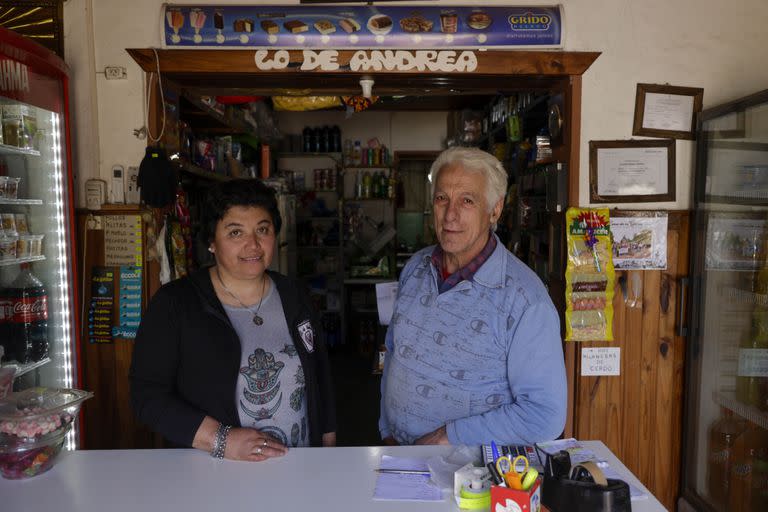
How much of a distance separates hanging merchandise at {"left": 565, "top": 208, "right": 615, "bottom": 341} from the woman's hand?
5.94 ft

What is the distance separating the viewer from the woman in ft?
5.90

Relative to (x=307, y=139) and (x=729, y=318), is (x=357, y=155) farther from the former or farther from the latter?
(x=729, y=318)

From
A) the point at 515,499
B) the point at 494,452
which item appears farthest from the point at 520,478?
the point at 494,452

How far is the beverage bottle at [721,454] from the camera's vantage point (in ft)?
9.23

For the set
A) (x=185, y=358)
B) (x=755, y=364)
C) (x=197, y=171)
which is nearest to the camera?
(x=185, y=358)

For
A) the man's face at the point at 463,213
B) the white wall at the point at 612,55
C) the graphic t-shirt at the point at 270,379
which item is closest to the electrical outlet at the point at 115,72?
the white wall at the point at 612,55

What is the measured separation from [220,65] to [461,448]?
215 cm

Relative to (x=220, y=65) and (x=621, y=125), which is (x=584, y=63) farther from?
(x=220, y=65)

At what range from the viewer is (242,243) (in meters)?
1.94

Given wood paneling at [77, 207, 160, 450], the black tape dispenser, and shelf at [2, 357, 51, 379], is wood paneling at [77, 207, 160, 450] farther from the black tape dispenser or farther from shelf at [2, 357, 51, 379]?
the black tape dispenser

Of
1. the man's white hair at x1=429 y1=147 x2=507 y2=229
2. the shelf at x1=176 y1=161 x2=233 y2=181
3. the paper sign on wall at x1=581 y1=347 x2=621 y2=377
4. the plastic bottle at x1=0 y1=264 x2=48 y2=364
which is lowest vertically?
the paper sign on wall at x1=581 y1=347 x2=621 y2=377

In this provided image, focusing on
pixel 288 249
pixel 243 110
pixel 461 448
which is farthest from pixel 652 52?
pixel 288 249

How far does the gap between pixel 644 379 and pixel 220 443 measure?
2.31m

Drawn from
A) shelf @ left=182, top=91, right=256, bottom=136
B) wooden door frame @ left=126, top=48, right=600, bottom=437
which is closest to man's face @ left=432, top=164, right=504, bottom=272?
wooden door frame @ left=126, top=48, right=600, bottom=437
